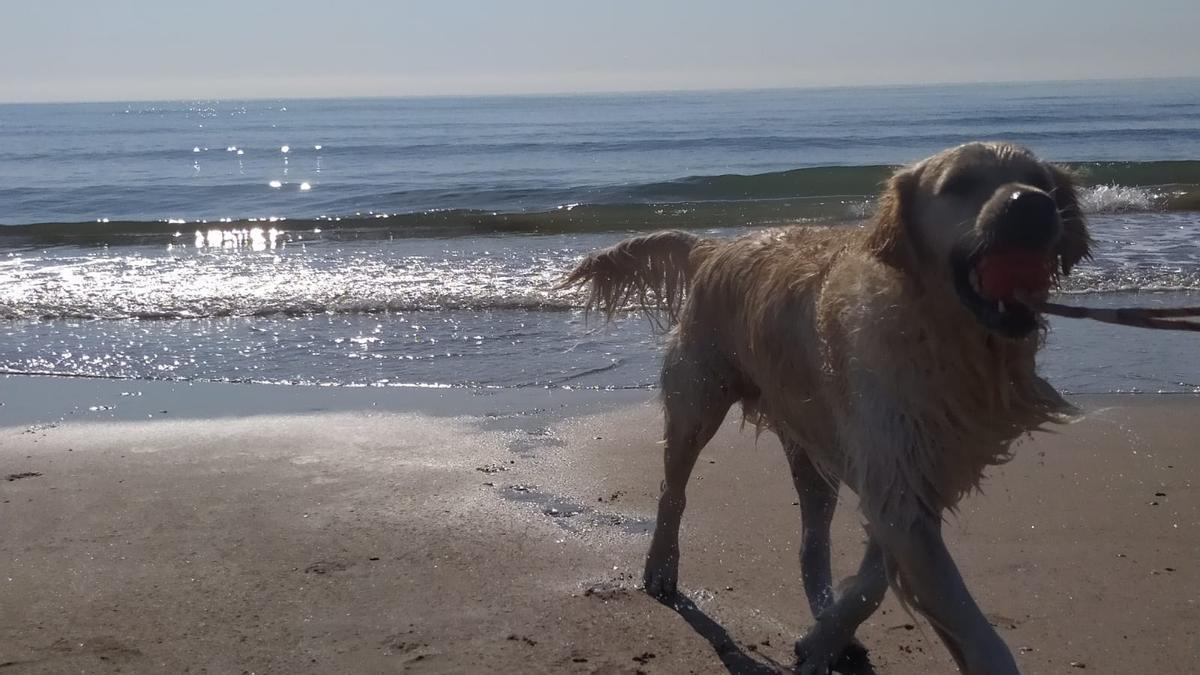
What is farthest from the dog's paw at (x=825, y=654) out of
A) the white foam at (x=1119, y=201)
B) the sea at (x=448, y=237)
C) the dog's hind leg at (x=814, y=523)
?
the white foam at (x=1119, y=201)

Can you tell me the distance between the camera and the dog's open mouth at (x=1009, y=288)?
298 centimetres

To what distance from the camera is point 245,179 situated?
2906 cm

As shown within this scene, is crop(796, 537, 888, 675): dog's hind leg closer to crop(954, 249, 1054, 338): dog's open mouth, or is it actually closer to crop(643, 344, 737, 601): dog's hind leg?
crop(643, 344, 737, 601): dog's hind leg

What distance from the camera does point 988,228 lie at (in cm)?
300

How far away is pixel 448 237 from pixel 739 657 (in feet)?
42.6

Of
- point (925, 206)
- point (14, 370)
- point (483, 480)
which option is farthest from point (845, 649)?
point (14, 370)

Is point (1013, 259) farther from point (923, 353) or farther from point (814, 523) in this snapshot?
point (814, 523)

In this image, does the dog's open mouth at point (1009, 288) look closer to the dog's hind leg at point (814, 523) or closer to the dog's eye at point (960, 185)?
the dog's eye at point (960, 185)

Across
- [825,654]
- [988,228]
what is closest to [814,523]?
[825,654]

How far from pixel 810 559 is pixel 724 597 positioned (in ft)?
1.15

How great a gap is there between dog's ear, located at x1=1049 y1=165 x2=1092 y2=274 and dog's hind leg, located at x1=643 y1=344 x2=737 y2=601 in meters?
1.50

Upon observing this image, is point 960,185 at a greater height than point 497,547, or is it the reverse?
point 960,185

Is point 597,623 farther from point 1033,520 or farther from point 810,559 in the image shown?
point 1033,520

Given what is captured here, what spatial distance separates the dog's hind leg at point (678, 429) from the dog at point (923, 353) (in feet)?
1.31
